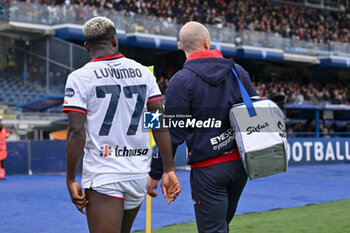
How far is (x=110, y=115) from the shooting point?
141 inches

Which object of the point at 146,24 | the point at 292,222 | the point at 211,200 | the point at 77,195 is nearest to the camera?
the point at 77,195

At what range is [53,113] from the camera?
87.5ft

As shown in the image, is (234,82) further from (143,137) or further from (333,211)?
(333,211)

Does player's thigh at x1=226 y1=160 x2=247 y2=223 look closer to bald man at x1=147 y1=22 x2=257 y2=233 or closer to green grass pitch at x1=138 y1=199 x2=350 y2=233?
bald man at x1=147 y1=22 x2=257 y2=233

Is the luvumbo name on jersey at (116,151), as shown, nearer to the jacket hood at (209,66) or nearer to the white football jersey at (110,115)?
the white football jersey at (110,115)

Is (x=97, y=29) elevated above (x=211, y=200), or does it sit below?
above

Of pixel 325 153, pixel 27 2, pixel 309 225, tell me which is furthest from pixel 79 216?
pixel 27 2

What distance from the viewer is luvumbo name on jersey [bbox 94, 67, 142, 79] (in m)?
3.60

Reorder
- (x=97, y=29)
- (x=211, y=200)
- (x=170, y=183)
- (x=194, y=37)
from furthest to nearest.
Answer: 1. (x=194, y=37)
2. (x=211, y=200)
3. (x=170, y=183)
4. (x=97, y=29)

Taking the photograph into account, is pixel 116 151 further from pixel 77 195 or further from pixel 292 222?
pixel 292 222

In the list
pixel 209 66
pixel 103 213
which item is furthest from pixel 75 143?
pixel 209 66

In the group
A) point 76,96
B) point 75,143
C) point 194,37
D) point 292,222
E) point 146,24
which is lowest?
point 146,24

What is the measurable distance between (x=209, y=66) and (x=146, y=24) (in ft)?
87.1

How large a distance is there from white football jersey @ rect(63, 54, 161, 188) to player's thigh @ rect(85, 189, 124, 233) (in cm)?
9
